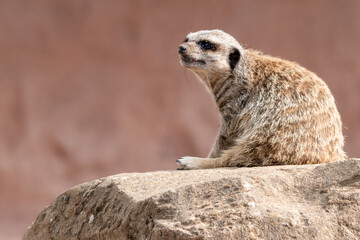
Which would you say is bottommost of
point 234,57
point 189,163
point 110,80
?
point 110,80

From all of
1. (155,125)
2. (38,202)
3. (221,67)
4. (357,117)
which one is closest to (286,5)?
(357,117)

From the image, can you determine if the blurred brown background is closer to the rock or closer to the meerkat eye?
the meerkat eye

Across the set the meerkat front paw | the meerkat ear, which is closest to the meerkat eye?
the meerkat ear

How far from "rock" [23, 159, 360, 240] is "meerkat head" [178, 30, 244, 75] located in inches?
37.1

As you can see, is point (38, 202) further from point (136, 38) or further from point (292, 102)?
point (292, 102)

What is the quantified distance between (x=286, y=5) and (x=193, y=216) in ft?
21.1

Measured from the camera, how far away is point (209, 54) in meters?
A: 3.85

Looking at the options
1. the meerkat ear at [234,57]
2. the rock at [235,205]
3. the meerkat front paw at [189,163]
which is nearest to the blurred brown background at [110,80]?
the meerkat ear at [234,57]

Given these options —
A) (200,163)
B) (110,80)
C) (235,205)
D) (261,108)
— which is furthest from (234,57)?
(110,80)

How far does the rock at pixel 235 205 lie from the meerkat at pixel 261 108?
0.39 m

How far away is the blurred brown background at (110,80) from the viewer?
8.10 meters

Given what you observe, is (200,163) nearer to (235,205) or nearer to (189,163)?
(189,163)

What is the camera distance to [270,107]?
11.5 ft

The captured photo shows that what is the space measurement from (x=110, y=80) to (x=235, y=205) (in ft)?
19.1
